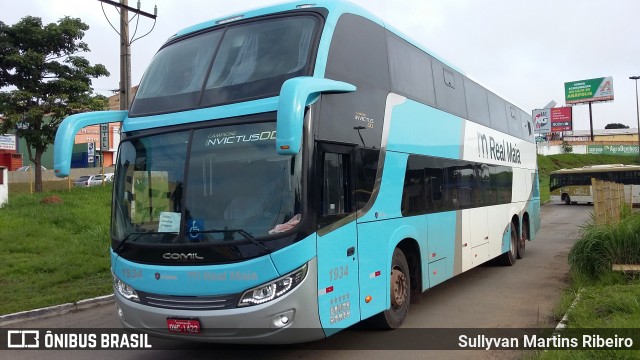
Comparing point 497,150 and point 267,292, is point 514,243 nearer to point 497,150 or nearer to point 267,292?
point 497,150

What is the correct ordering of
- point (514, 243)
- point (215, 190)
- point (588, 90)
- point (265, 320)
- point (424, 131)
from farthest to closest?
1. point (588, 90)
2. point (514, 243)
3. point (424, 131)
4. point (215, 190)
5. point (265, 320)

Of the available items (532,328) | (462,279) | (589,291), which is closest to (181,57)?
(532,328)

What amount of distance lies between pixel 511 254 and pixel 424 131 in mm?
5993

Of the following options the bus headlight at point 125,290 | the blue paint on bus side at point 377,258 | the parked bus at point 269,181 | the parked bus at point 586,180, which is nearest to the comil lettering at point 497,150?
the parked bus at point 269,181

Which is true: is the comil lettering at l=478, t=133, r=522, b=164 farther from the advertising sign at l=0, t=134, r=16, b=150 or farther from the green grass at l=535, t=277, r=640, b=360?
the advertising sign at l=0, t=134, r=16, b=150

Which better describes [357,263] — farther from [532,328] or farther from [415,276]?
[532,328]

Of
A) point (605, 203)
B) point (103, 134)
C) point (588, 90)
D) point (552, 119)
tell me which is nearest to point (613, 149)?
point (588, 90)

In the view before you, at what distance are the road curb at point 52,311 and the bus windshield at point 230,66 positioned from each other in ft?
14.0

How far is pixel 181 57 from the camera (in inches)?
242

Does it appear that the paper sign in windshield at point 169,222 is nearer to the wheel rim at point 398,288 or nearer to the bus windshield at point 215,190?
the bus windshield at point 215,190

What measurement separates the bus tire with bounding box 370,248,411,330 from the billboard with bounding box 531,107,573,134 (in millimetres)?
77422

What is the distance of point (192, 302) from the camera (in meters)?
4.89

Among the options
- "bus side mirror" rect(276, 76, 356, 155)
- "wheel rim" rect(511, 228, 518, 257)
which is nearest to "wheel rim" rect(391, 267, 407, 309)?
"bus side mirror" rect(276, 76, 356, 155)

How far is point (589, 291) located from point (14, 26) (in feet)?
69.7
